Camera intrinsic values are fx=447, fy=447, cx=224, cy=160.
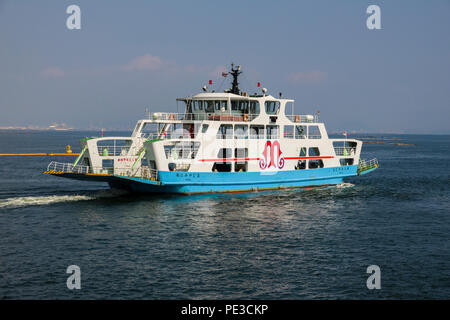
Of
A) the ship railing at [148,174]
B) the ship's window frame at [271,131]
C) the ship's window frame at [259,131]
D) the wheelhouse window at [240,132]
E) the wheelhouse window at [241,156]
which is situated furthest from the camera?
the ship's window frame at [271,131]

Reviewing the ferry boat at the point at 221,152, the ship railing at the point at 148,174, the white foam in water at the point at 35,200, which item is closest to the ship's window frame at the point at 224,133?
the ferry boat at the point at 221,152

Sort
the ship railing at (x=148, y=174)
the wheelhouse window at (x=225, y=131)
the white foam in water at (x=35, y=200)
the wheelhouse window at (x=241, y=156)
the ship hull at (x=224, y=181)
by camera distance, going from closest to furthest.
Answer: the white foam in water at (x=35, y=200)
the ship hull at (x=224, y=181)
the ship railing at (x=148, y=174)
the wheelhouse window at (x=241, y=156)
the wheelhouse window at (x=225, y=131)

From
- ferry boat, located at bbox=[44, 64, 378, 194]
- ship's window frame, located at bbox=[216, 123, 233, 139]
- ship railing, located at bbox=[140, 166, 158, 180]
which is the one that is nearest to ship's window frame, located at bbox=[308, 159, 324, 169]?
A: ferry boat, located at bbox=[44, 64, 378, 194]

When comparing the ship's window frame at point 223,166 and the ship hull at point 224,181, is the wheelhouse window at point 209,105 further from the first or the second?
the ship hull at point 224,181

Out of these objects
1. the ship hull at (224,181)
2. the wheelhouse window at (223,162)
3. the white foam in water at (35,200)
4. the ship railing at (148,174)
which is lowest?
the white foam in water at (35,200)

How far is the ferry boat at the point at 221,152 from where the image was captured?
35688 millimetres

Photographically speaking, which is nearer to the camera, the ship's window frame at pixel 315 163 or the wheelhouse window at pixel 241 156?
the wheelhouse window at pixel 241 156

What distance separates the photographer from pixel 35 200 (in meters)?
34.7

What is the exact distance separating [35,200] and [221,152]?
50.0 feet

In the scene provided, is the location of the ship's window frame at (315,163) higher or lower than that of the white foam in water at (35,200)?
higher

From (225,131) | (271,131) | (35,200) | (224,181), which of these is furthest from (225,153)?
(35,200)

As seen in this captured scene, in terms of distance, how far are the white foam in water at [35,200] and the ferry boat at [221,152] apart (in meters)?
2.23
